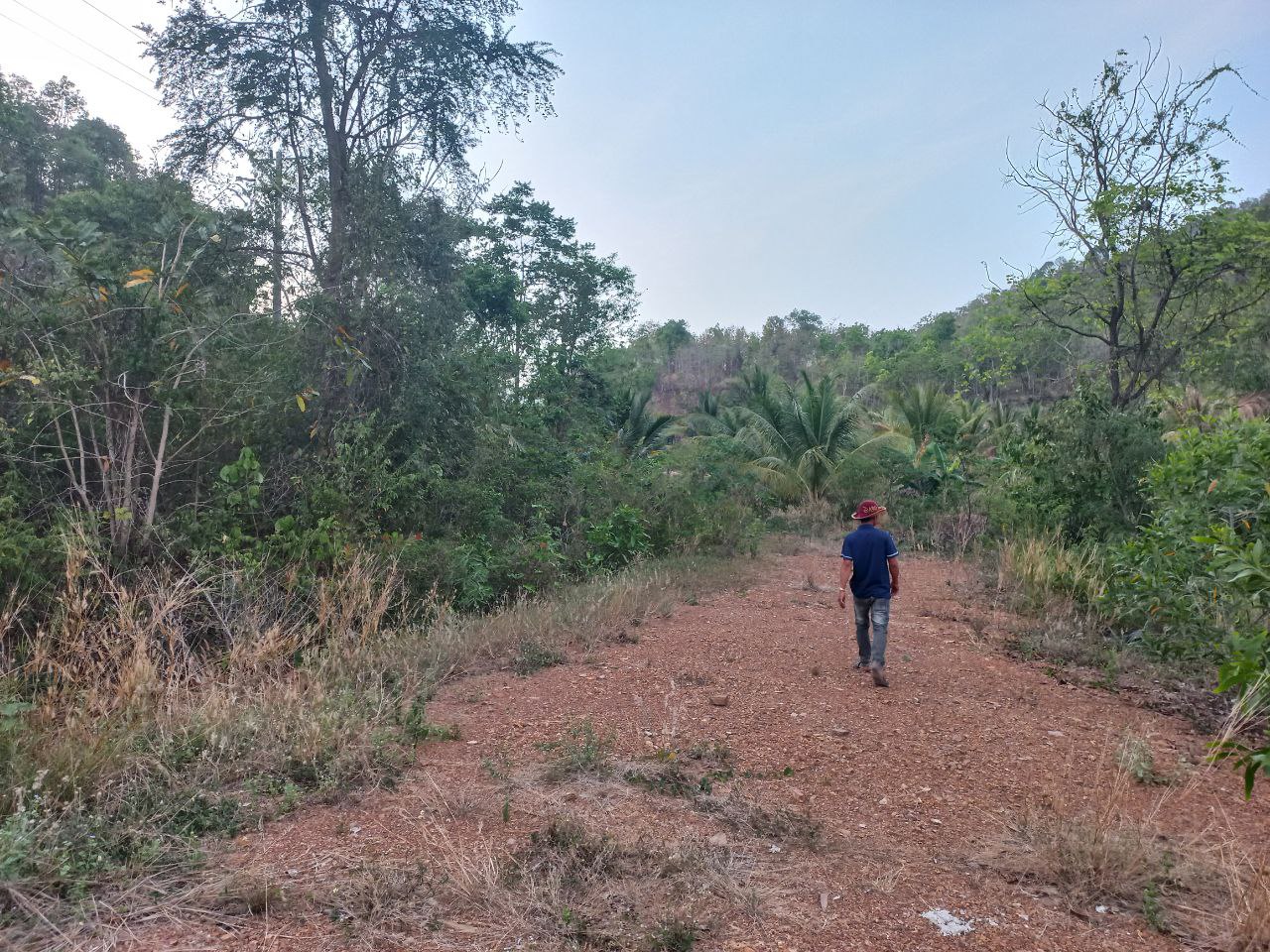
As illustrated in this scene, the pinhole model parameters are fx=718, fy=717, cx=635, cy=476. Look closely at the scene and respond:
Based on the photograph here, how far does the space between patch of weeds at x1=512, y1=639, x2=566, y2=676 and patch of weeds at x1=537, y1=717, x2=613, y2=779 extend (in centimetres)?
155

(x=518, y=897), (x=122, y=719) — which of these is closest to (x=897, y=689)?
(x=518, y=897)

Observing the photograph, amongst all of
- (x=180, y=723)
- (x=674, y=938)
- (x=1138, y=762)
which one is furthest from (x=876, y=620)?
(x=180, y=723)

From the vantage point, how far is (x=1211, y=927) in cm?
252

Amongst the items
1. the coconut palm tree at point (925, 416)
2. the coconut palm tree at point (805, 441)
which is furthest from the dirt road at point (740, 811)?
the coconut palm tree at point (925, 416)

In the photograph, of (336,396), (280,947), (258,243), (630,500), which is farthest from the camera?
(630,500)

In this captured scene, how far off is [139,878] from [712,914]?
7.00 ft

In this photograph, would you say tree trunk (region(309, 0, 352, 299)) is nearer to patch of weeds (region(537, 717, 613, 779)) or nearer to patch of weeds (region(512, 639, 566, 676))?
patch of weeds (region(512, 639, 566, 676))

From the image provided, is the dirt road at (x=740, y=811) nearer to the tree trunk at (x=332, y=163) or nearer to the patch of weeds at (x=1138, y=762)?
the patch of weeds at (x=1138, y=762)

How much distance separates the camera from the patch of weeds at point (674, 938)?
7.94ft

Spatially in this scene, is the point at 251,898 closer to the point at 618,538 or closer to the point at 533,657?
the point at 533,657

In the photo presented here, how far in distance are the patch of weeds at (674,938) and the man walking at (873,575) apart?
3.62 meters

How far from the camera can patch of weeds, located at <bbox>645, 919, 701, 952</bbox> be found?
242cm

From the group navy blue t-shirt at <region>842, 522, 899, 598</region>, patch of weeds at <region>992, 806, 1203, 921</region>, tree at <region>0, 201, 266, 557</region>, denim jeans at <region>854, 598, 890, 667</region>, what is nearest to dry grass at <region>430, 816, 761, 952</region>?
patch of weeds at <region>992, 806, 1203, 921</region>

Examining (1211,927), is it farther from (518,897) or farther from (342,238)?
(342,238)
